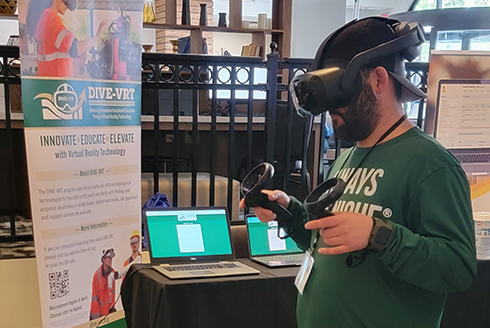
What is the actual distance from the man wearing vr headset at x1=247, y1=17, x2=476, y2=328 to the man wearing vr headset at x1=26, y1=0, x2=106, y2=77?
3.51 ft

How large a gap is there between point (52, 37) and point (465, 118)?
1853 millimetres

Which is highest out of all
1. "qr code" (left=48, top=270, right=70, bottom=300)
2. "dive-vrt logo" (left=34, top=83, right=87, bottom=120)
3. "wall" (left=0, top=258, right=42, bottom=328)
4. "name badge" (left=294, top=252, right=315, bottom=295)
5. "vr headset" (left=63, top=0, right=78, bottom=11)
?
"vr headset" (left=63, top=0, right=78, bottom=11)

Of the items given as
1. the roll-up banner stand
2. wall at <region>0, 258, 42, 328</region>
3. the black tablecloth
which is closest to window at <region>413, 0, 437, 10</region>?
the roll-up banner stand

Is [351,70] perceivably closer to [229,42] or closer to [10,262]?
[10,262]

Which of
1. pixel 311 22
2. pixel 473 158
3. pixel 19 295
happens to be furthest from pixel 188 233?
pixel 311 22

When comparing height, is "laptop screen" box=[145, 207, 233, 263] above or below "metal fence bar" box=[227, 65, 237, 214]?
below

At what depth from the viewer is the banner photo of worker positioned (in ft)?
6.06

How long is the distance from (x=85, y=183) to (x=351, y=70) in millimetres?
1286

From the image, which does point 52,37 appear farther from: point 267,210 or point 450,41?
point 450,41

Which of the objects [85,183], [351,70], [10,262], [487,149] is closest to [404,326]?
[351,70]

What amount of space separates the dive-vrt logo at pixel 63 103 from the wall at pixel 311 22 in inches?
201

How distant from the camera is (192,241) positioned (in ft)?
6.89

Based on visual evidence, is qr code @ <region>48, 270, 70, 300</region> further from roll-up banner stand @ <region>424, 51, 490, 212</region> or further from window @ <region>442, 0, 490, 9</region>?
window @ <region>442, 0, 490, 9</region>

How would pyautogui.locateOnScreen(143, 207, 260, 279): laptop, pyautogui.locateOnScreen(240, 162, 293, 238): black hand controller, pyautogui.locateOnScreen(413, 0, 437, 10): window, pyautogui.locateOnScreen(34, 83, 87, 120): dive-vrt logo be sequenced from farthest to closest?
pyautogui.locateOnScreen(413, 0, 437, 10): window → pyautogui.locateOnScreen(143, 207, 260, 279): laptop → pyautogui.locateOnScreen(34, 83, 87, 120): dive-vrt logo → pyautogui.locateOnScreen(240, 162, 293, 238): black hand controller
